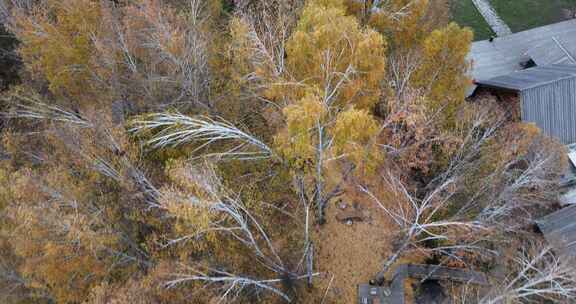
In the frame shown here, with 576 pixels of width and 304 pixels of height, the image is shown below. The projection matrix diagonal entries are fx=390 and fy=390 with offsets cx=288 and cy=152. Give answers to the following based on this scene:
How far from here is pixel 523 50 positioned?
91.9 feet

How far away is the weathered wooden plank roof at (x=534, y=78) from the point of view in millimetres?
20328

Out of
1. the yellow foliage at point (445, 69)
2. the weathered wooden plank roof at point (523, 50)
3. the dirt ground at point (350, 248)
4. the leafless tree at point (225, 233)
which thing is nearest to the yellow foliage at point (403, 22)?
the yellow foliage at point (445, 69)

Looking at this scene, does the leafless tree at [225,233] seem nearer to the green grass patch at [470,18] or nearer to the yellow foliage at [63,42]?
the yellow foliage at [63,42]

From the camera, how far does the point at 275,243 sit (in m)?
16.0

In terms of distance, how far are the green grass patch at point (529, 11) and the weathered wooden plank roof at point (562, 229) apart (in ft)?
61.2

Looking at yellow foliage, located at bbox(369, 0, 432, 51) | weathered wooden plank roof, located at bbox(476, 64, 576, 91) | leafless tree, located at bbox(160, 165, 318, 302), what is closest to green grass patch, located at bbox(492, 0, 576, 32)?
weathered wooden plank roof, located at bbox(476, 64, 576, 91)

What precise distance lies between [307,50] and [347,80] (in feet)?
5.91

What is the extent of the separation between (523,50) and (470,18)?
498 cm

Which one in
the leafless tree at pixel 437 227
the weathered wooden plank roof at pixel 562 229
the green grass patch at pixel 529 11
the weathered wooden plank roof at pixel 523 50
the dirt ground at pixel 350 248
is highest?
the green grass patch at pixel 529 11

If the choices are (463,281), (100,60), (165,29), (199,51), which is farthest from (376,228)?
(100,60)

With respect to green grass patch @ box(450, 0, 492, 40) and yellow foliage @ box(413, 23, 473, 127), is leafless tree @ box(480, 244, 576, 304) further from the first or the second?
green grass patch @ box(450, 0, 492, 40)

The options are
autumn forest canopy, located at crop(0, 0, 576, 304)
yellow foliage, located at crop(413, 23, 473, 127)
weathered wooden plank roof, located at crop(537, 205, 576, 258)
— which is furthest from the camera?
yellow foliage, located at crop(413, 23, 473, 127)

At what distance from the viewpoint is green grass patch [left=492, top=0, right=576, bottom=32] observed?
30.4m

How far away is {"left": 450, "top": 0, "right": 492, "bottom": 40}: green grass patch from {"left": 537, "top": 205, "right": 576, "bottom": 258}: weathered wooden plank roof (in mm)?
17015
